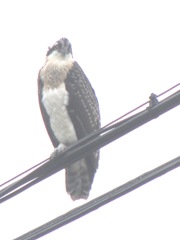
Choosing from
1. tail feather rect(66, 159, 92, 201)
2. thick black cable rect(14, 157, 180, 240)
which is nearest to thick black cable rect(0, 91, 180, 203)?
thick black cable rect(14, 157, 180, 240)

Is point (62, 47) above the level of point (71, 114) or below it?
above

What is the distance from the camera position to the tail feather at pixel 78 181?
890cm

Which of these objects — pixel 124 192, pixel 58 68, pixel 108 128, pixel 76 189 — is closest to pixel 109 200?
pixel 124 192

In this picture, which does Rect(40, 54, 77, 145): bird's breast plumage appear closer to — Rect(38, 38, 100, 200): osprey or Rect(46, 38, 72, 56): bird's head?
Answer: Rect(38, 38, 100, 200): osprey

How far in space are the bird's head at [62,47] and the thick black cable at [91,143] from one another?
12.0 ft

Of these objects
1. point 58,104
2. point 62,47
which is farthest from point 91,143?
point 62,47

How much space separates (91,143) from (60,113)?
3.07 m

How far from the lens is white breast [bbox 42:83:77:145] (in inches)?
357

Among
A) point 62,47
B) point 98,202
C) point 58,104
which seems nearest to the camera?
point 98,202

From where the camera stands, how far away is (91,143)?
19.8 ft

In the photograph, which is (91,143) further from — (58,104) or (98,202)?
(58,104)

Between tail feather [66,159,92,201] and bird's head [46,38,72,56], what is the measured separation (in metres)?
1.44

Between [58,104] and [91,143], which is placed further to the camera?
[58,104]

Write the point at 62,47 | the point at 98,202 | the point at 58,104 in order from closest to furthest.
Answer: the point at 98,202, the point at 58,104, the point at 62,47
